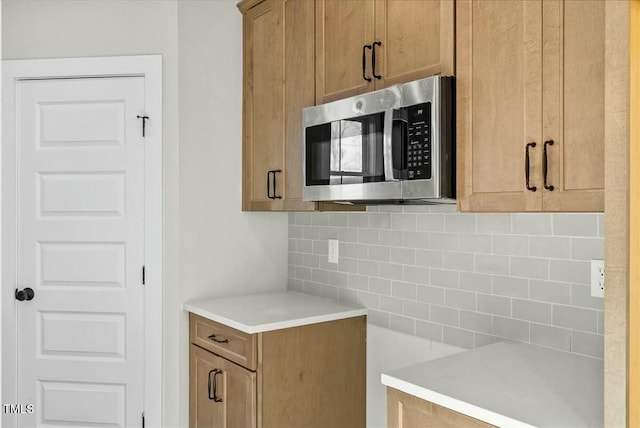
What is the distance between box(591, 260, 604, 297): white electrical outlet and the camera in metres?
1.65

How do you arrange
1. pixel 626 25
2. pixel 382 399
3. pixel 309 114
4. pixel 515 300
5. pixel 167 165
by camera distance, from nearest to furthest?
1. pixel 626 25
2. pixel 515 300
3. pixel 309 114
4. pixel 382 399
5. pixel 167 165

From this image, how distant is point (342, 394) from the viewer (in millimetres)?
2414

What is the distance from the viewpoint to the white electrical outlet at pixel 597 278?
1650mm

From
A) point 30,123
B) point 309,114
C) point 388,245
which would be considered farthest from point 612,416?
point 30,123

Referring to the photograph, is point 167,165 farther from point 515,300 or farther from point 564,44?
point 564,44

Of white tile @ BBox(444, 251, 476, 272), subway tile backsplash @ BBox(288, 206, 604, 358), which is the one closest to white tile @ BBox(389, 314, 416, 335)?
subway tile backsplash @ BBox(288, 206, 604, 358)

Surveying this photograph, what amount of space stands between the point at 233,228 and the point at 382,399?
113 centimetres

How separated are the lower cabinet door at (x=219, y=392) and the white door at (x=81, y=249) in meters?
0.30

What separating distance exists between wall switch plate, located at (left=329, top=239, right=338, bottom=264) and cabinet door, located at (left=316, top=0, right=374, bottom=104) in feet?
2.49

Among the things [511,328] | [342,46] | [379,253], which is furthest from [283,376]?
[342,46]

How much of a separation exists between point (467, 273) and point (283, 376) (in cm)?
86

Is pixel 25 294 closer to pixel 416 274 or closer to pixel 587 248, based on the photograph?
pixel 416 274

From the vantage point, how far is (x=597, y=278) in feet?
5.45

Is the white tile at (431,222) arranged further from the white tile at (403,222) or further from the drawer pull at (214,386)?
the drawer pull at (214,386)
